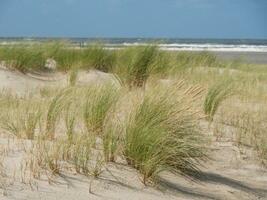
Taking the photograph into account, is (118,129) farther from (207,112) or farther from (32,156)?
(207,112)

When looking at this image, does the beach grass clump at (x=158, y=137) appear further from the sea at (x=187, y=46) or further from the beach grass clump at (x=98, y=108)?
the sea at (x=187, y=46)

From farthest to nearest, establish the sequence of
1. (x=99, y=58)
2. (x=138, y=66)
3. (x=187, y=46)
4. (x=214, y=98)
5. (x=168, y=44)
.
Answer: (x=187, y=46)
(x=168, y=44)
(x=99, y=58)
(x=138, y=66)
(x=214, y=98)

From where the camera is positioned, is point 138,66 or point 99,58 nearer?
point 138,66

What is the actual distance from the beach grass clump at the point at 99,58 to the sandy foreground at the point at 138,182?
620cm

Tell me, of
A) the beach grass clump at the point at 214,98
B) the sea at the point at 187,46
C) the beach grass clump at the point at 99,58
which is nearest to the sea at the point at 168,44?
the sea at the point at 187,46

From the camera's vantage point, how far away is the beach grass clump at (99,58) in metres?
11.0

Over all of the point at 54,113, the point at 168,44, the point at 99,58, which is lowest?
the point at 168,44

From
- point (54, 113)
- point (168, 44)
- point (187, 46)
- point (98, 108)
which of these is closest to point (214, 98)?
point (98, 108)

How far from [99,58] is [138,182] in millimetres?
7846

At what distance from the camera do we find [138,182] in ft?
11.8

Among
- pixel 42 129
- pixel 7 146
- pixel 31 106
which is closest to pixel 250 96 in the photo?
pixel 31 106

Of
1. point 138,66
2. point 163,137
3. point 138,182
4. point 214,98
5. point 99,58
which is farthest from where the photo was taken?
point 99,58

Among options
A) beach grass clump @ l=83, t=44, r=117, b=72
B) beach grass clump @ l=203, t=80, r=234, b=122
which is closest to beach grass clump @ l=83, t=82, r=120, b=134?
beach grass clump @ l=203, t=80, r=234, b=122

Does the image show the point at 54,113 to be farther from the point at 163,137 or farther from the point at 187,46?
the point at 187,46
